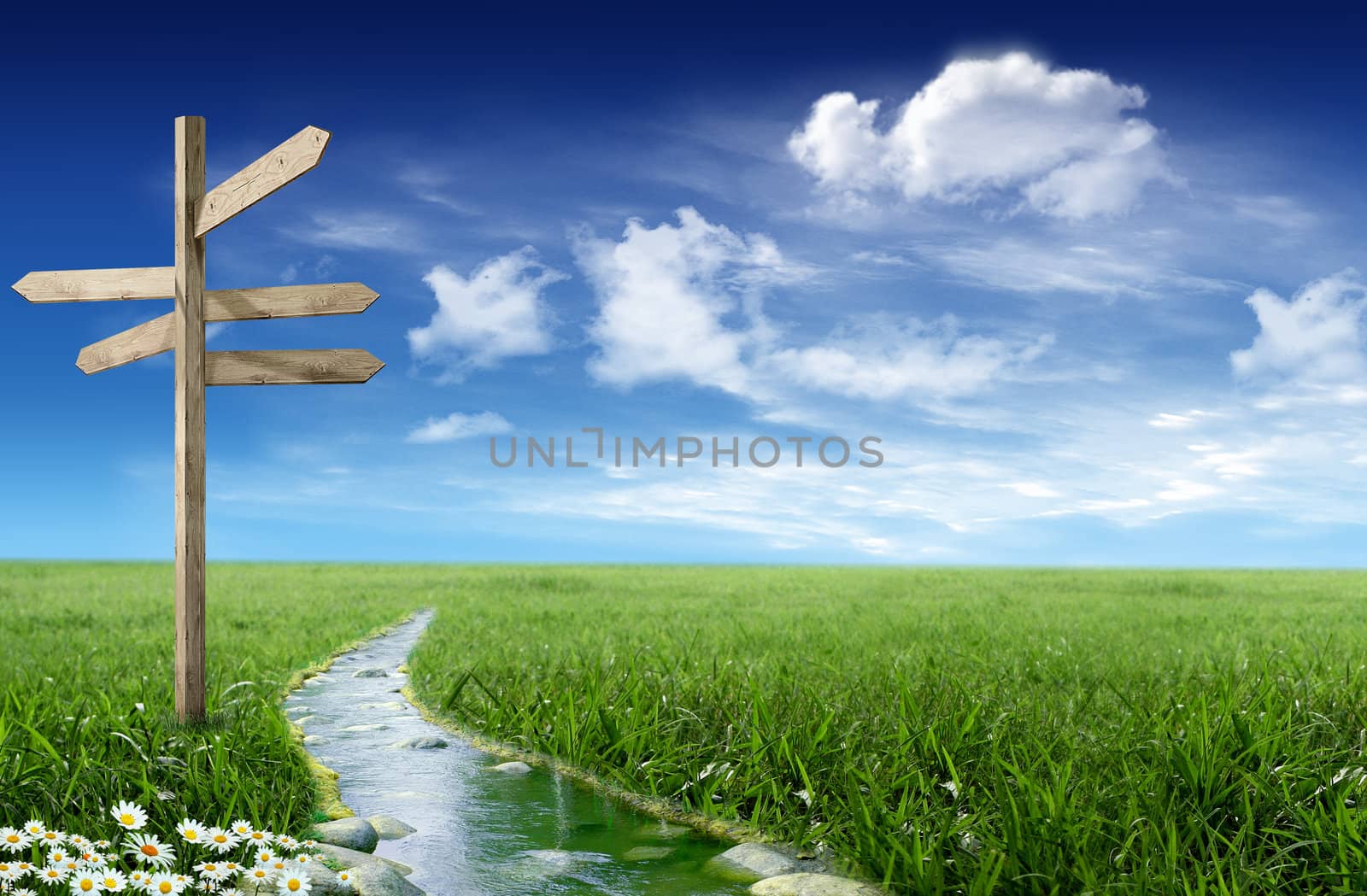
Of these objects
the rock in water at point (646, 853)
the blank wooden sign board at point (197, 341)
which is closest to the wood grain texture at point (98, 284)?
the blank wooden sign board at point (197, 341)

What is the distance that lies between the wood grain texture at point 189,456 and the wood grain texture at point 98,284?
0.19m

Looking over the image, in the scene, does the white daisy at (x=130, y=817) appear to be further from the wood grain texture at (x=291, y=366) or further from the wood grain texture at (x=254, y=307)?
the wood grain texture at (x=254, y=307)

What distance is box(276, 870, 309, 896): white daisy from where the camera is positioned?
3547mm

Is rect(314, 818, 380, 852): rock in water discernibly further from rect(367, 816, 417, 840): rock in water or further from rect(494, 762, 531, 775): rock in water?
rect(494, 762, 531, 775): rock in water

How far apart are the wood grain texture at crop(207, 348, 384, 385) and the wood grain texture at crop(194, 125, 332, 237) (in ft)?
2.86

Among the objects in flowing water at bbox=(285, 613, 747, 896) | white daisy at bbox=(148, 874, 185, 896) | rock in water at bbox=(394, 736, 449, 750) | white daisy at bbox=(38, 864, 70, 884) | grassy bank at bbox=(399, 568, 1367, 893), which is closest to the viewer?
white daisy at bbox=(148, 874, 185, 896)

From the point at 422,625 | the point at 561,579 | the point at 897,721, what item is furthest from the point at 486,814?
the point at 561,579

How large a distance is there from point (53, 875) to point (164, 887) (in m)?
0.50

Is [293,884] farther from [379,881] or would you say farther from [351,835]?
[351,835]

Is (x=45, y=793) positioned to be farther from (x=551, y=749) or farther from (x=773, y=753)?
(x=773, y=753)

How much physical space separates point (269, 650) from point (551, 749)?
19.5ft

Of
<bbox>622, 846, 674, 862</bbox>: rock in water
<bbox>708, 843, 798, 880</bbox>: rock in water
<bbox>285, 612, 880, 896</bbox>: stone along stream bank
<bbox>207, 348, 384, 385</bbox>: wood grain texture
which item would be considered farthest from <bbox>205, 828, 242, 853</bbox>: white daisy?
<bbox>207, 348, 384, 385</bbox>: wood grain texture

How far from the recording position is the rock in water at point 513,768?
6.14 metres

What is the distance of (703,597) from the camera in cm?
1962
